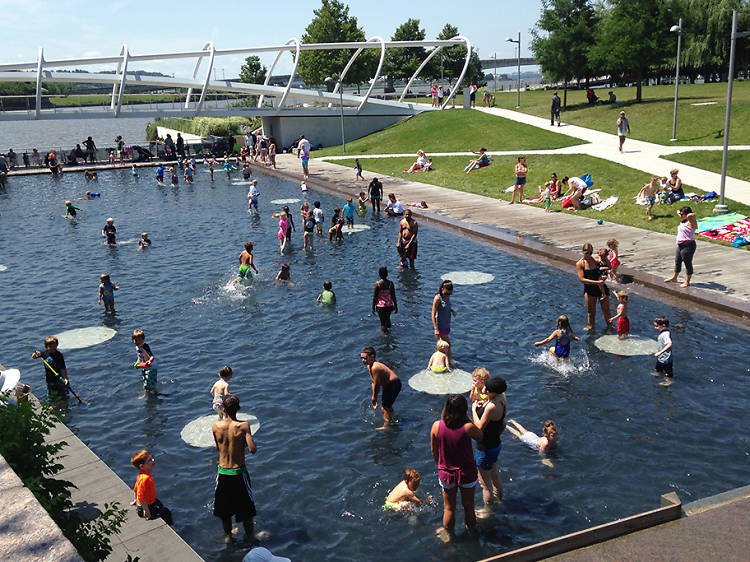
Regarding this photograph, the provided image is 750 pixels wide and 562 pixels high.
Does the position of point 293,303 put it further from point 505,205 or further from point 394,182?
point 394,182

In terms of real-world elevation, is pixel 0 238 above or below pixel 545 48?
below

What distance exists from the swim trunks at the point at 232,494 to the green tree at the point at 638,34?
41462mm

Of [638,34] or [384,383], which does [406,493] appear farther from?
[638,34]

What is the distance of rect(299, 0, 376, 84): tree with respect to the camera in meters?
74.6

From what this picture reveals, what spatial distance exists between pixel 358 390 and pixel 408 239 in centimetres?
787

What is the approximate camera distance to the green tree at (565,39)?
1865 inches

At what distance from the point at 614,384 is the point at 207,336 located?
9002mm


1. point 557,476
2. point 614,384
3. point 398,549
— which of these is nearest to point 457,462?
point 398,549

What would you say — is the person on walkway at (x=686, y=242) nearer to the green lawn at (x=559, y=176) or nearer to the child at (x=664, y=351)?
the child at (x=664, y=351)

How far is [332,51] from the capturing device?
7600 centimetres

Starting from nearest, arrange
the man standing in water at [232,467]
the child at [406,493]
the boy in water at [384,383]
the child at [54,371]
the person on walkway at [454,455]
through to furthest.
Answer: the person on walkway at [454,455]
the man standing in water at [232,467]
the child at [406,493]
the boy in water at [384,383]
the child at [54,371]

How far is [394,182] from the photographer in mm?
36312

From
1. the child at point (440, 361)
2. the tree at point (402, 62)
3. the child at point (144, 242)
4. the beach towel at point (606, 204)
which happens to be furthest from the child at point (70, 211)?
the tree at point (402, 62)

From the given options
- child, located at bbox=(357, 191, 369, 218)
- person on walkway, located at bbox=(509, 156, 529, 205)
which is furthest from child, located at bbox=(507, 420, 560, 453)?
child, located at bbox=(357, 191, 369, 218)
